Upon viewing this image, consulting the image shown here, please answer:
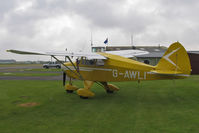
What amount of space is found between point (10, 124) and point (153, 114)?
4.88 meters

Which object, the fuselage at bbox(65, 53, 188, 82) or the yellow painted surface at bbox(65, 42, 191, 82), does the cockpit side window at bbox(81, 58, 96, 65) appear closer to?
the fuselage at bbox(65, 53, 188, 82)

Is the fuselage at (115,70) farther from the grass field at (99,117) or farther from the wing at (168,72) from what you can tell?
the grass field at (99,117)

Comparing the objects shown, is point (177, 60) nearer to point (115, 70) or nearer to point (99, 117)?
point (115, 70)

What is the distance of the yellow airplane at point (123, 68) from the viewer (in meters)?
7.69

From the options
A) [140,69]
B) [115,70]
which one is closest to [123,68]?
[115,70]

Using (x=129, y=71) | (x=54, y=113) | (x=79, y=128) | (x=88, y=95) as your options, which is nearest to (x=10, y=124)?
(x=54, y=113)

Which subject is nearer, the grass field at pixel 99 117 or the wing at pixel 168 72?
the grass field at pixel 99 117

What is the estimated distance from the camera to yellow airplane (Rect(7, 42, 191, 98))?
25.2 feet

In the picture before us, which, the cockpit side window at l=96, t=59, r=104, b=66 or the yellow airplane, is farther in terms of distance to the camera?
the cockpit side window at l=96, t=59, r=104, b=66

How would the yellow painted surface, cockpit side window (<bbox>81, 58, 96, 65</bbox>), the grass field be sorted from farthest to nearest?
cockpit side window (<bbox>81, 58, 96, 65</bbox>) → the yellow painted surface → the grass field

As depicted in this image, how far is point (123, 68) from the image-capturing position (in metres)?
8.63

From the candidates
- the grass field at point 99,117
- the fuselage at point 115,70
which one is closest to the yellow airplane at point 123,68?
the fuselage at point 115,70

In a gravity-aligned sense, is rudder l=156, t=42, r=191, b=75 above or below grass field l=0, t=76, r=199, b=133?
above

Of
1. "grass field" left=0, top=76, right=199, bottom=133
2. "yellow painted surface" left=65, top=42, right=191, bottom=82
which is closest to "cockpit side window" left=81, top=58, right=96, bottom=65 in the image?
"yellow painted surface" left=65, top=42, right=191, bottom=82
